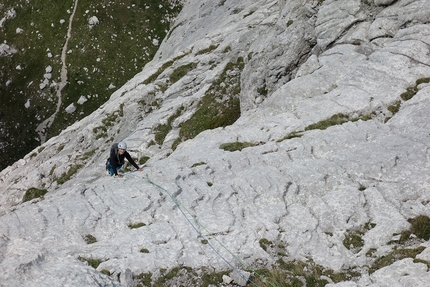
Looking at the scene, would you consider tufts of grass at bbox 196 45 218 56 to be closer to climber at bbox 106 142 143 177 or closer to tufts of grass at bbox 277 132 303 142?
tufts of grass at bbox 277 132 303 142

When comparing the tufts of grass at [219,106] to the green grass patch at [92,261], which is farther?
the tufts of grass at [219,106]

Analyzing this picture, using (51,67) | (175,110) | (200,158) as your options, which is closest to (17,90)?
(51,67)

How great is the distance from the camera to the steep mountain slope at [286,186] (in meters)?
19.2

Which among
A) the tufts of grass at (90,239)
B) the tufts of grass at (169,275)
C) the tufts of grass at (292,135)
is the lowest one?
the tufts of grass at (292,135)

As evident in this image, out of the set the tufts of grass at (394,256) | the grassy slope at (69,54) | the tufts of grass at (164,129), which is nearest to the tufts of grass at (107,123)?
the tufts of grass at (164,129)

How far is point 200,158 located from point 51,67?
2498 inches

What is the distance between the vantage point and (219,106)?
44.0 metres

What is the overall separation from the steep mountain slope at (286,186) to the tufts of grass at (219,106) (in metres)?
0.21

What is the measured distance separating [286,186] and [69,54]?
231ft

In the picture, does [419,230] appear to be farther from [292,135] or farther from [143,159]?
[143,159]

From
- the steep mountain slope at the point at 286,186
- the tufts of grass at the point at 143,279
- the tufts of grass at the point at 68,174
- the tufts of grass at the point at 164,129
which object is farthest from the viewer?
the tufts of grass at the point at 68,174

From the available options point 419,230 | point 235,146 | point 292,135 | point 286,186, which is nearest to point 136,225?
point 286,186

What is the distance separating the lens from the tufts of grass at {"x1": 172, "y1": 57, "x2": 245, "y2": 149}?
4153 centimetres

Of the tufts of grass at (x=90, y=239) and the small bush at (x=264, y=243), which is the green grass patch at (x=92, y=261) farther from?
the small bush at (x=264, y=243)
